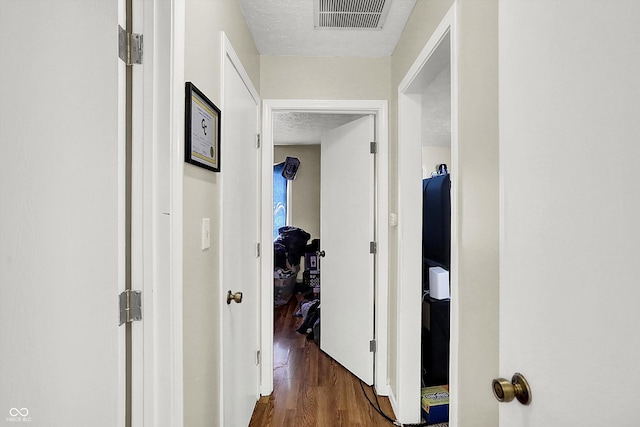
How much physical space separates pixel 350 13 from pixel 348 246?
1612 mm

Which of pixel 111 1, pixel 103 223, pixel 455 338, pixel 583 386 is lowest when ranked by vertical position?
pixel 455 338

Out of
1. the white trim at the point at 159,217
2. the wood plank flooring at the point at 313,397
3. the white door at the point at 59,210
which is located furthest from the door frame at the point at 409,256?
the white door at the point at 59,210

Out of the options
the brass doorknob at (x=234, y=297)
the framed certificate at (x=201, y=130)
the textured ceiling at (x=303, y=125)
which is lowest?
the brass doorknob at (x=234, y=297)

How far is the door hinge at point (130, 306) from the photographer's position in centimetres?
88

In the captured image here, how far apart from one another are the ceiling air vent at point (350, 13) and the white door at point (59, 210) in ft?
4.28

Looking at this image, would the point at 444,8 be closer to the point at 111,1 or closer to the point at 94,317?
the point at 111,1

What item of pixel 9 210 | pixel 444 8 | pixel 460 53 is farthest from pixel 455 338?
pixel 9 210

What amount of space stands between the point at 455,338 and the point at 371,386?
1.51 meters

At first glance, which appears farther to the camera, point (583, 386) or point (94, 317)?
point (94, 317)

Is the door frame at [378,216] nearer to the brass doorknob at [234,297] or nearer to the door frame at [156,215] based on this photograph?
the brass doorknob at [234,297]

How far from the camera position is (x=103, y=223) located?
0.83 m

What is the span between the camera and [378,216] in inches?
95.1

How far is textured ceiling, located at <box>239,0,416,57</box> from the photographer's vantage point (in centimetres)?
182

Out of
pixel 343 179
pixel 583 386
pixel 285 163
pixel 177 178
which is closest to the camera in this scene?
pixel 583 386
